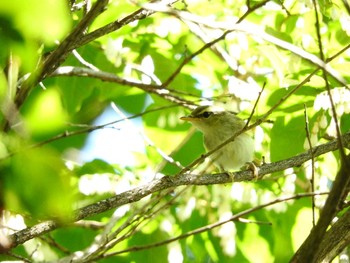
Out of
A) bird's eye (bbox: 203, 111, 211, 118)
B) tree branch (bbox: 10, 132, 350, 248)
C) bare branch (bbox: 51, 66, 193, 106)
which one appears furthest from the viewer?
bird's eye (bbox: 203, 111, 211, 118)

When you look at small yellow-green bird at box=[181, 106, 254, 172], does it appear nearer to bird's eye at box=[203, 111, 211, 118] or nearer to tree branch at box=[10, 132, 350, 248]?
bird's eye at box=[203, 111, 211, 118]

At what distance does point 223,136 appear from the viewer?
4633 millimetres

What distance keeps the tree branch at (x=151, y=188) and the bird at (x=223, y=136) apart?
0.97m

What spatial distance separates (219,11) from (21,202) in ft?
11.9

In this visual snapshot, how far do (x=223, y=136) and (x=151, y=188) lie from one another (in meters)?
2.24

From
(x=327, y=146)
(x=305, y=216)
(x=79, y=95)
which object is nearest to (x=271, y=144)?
(x=327, y=146)

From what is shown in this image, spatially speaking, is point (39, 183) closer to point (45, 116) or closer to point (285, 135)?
point (45, 116)

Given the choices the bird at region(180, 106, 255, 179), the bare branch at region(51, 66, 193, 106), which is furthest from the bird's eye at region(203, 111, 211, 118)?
the bare branch at region(51, 66, 193, 106)

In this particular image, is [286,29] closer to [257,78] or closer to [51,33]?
[257,78]

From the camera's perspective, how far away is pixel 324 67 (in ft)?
4.76

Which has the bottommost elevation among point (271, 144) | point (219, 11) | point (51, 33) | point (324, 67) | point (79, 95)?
point (51, 33)

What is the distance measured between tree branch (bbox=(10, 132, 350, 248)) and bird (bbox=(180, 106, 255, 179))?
0.97 m

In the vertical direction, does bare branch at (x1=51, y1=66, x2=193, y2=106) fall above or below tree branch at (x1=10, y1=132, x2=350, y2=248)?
above

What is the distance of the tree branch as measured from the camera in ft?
7.16
